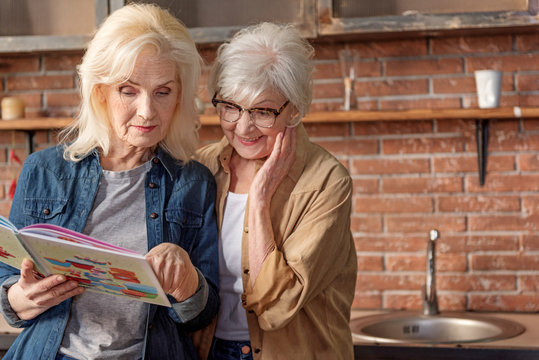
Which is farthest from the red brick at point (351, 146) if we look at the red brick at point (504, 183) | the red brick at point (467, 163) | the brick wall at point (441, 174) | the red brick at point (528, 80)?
the red brick at point (528, 80)

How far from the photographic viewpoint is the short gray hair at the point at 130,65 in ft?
5.09

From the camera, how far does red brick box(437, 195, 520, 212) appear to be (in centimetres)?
266

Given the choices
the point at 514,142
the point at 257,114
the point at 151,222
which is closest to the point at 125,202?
the point at 151,222

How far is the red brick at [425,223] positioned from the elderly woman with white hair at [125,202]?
1.20m

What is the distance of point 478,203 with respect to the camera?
2.67 m

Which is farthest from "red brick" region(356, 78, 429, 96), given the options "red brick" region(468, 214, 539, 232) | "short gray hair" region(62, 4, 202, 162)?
"short gray hair" region(62, 4, 202, 162)

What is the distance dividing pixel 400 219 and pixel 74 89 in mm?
1503

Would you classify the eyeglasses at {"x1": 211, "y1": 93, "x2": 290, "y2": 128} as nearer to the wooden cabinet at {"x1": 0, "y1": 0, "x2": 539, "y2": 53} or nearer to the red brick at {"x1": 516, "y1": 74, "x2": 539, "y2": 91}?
the wooden cabinet at {"x1": 0, "y1": 0, "x2": 539, "y2": 53}

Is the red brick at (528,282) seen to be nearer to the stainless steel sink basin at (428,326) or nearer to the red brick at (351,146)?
the stainless steel sink basin at (428,326)

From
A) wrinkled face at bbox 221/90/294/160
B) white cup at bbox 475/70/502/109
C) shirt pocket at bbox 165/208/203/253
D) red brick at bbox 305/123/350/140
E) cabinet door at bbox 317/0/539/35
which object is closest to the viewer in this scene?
shirt pocket at bbox 165/208/203/253

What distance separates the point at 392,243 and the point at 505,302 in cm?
50

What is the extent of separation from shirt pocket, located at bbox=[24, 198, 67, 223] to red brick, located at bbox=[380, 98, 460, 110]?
1.52m

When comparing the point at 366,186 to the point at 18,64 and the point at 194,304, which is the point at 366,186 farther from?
the point at 18,64

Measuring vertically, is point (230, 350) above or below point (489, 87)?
below
